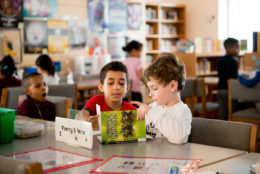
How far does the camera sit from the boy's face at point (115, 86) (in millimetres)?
2312

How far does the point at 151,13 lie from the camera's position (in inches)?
329

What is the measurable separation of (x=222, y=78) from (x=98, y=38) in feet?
9.35

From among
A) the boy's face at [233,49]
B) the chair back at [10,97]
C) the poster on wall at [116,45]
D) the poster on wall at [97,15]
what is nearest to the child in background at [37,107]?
the chair back at [10,97]

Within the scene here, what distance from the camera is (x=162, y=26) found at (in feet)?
28.7

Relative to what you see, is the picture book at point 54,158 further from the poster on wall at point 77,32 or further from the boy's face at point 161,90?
the poster on wall at point 77,32

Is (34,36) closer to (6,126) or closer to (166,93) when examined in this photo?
(6,126)

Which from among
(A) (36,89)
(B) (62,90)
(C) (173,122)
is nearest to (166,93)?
(C) (173,122)

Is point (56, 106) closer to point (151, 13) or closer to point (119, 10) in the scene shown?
point (119, 10)

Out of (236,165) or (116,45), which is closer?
(236,165)

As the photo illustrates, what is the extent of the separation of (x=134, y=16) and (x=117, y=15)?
476mm

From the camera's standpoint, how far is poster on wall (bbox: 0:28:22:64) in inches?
225

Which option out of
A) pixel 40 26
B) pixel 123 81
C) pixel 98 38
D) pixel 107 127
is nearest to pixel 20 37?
pixel 40 26

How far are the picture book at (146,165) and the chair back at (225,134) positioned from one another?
43cm

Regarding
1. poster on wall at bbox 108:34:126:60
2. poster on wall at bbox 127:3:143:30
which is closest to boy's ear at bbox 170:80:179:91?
poster on wall at bbox 108:34:126:60
